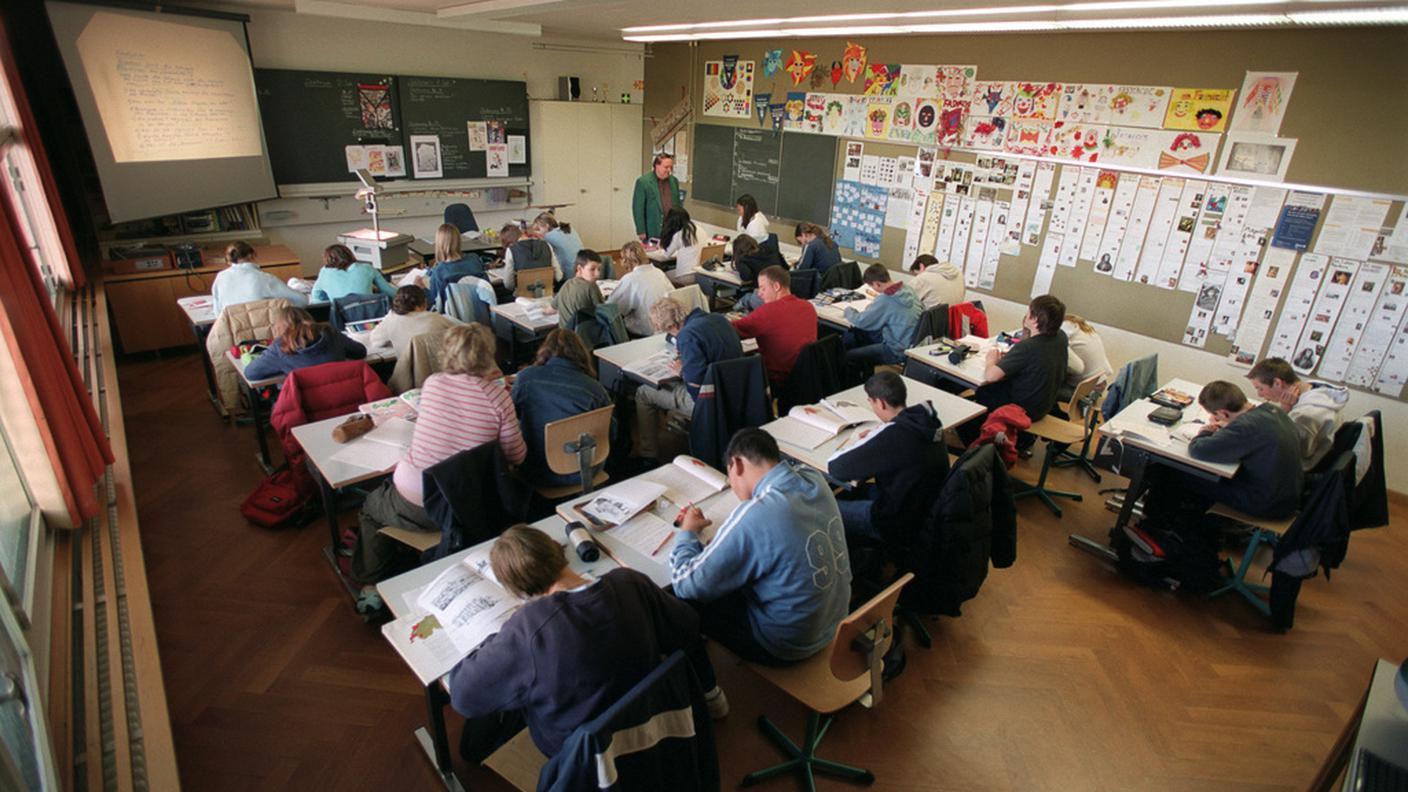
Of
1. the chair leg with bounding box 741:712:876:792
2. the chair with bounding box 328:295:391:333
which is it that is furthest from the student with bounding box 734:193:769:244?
the chair leg with bounding box 741:712:876:792

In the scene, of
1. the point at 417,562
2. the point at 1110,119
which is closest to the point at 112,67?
the point at 417,562

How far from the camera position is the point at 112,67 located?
17.9ft

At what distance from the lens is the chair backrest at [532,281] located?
234 inches

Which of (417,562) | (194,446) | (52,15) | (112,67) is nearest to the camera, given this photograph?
(417,562)

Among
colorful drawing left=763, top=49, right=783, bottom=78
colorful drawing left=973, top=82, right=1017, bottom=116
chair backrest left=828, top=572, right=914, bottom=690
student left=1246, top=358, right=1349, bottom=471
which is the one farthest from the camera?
colorful drawing left=763, top=49, right=783, bottom=78

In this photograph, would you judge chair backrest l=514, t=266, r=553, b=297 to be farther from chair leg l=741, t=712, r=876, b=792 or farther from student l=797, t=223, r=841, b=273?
chair leg l=741, t=712, r=876, b=792

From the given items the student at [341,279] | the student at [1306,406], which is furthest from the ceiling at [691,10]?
the student at [341,279]

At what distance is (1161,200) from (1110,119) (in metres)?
0.79

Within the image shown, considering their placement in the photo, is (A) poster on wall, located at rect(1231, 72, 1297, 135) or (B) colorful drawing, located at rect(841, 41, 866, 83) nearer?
(A) poster on wall, located at rect(1231, 72, 1297, 135)

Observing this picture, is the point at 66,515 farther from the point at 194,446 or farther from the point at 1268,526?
the point at 1268,526

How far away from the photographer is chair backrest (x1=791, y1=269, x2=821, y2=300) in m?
6.54

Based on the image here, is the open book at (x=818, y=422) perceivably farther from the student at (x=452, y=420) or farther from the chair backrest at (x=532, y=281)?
the chair backrest at (x=532, y=281)

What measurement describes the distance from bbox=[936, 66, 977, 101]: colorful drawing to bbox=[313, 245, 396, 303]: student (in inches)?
212

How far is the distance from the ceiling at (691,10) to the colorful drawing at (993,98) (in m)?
1.26
